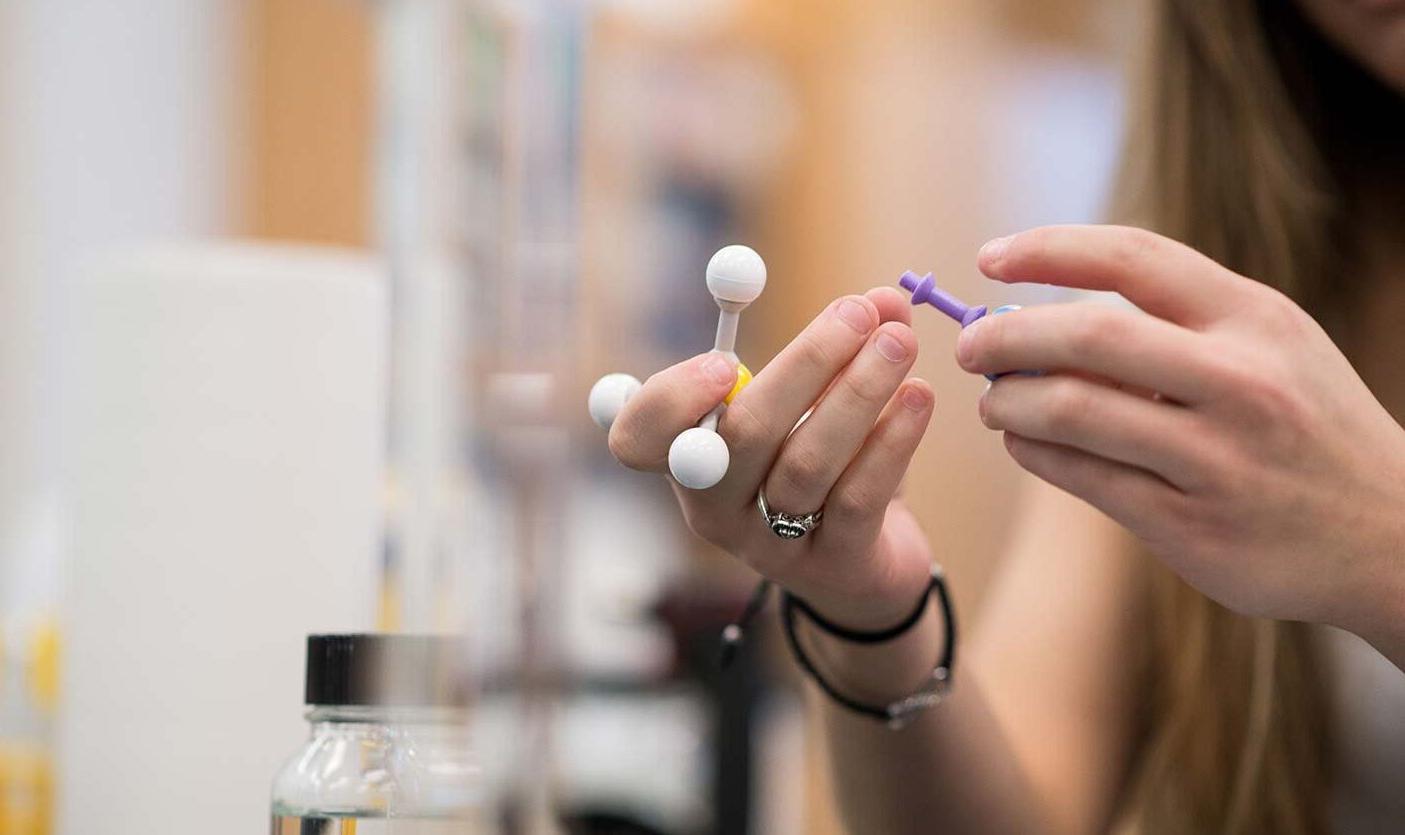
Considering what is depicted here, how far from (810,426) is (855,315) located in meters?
0.04

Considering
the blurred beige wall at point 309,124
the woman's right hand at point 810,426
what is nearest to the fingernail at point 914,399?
the woman's right hand at point 810,426

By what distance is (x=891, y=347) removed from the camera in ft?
1.24

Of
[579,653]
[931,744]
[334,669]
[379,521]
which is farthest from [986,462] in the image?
[334,669]

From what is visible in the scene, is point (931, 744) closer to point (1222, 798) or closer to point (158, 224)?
point (1222, 798)

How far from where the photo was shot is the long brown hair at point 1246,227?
2.24 ft

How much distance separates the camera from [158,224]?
2244mm

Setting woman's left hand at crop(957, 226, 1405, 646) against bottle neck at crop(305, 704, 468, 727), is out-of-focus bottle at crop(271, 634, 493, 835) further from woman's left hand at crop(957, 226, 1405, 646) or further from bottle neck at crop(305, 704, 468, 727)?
woman's left hand at crop(957, 226, 1405, 646)

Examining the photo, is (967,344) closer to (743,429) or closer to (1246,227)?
(743,429)

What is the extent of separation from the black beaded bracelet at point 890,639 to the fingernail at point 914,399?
0.14m

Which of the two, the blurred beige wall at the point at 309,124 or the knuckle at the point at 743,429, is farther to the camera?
the blurred beige wall at the point at 309,124

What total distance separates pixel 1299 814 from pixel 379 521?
488 millimetres

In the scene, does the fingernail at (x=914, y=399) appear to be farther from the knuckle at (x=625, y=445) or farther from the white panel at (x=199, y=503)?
the white panel at (x=199, y=503)

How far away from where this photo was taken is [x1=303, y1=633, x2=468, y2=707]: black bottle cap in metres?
0.35

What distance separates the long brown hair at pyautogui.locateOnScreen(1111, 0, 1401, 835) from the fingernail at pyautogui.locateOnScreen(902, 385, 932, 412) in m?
0.35
